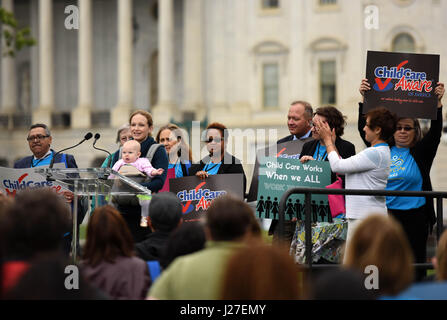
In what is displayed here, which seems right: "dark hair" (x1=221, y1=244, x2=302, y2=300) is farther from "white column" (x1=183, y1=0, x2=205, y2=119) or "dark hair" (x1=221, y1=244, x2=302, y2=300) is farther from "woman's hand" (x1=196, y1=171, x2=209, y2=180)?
"white column" (x1=183, y1=0, x2=205, y2=119)

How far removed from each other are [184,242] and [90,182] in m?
2.38

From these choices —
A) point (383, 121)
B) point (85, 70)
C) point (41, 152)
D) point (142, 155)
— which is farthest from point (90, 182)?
point (85, 70)

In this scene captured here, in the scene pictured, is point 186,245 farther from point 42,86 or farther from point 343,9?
point 42,86

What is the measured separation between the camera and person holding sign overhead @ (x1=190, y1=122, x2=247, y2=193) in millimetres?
10039

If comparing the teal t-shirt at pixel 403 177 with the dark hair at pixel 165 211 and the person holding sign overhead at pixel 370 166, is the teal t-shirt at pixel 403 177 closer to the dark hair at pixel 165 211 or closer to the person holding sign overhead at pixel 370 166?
the person holding sign overhead at pixel 370 166

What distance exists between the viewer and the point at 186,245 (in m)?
6.22

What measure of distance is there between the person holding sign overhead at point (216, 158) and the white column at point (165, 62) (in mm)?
38664

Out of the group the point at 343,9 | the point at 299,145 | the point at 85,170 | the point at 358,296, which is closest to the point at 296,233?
the point at 299,145

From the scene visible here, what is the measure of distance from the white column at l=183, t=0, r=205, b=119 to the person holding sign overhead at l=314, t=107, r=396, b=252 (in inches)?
1631

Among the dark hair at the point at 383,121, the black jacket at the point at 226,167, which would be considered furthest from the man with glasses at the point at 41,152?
the dark hair at the point at 383,121

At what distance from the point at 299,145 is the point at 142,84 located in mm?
44429

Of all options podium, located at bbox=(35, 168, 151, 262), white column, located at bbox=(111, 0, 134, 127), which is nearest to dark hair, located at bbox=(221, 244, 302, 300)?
podium, located at bbox=(35, 168, 151, 262)

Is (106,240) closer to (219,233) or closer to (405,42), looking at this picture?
(219,233)

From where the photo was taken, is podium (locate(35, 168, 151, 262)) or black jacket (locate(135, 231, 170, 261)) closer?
black jacket (locate(135, 231, 170, 261))
